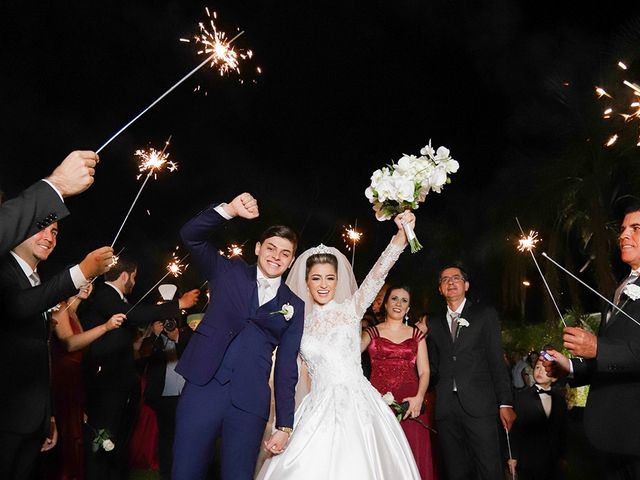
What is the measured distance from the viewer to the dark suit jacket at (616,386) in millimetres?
4012

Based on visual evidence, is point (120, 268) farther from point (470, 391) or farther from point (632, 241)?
point (632, 241)

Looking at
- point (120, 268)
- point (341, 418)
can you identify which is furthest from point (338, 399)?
point (120, 268)

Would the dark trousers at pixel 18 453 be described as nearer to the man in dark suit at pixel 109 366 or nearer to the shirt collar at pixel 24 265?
the shirt collar at pixel 24 265

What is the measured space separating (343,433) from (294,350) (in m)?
0.79

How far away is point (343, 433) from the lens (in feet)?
16.1

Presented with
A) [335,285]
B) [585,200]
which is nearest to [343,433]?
[335,285]

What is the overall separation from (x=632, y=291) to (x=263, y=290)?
263 cm

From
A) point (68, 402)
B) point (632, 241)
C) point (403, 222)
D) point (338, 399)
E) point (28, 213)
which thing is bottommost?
point (68, 402)

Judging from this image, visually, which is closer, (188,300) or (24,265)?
(24,265)

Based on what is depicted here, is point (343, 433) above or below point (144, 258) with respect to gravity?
below

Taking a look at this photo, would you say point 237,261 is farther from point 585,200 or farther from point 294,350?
point 585,200

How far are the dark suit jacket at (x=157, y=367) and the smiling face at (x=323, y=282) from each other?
2882mm

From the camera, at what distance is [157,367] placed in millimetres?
7969

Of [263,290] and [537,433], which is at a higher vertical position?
[263,290]
